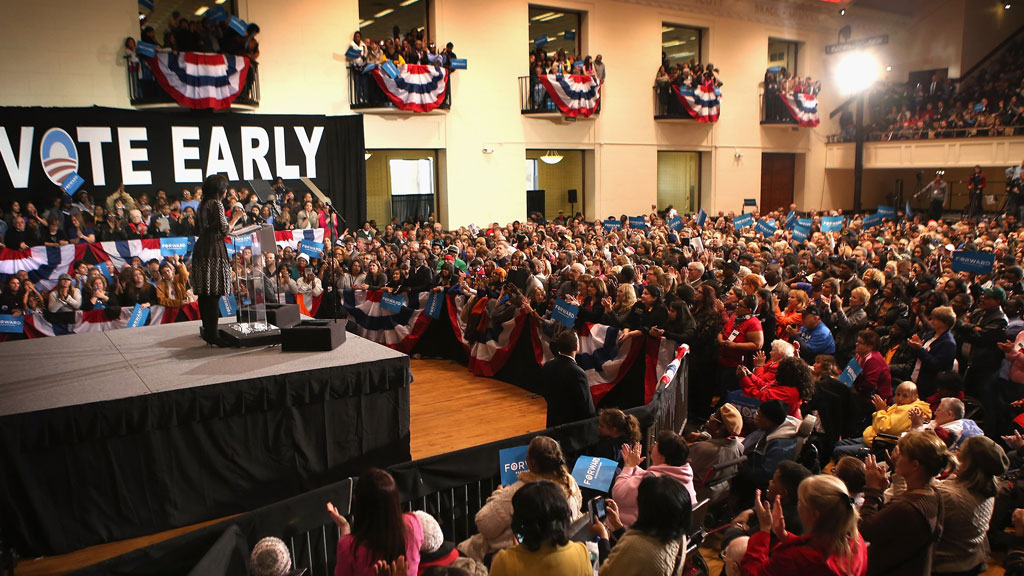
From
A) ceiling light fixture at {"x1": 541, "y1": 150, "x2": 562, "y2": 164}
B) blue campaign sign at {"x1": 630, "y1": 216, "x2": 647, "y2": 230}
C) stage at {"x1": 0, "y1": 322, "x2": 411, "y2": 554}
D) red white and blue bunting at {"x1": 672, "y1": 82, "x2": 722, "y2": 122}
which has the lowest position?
stage at {"x1": 0, "y1": 322, "x2": 411, "y2": 554}

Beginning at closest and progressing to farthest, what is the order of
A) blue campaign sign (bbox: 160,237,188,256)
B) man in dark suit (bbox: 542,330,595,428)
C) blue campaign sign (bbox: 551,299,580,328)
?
man in dark suit (bbox: 542,330,595,428), blue campaign sign (bbox: 551,299,580,328), blue campaign sign (bbox: 160,237,188,256)

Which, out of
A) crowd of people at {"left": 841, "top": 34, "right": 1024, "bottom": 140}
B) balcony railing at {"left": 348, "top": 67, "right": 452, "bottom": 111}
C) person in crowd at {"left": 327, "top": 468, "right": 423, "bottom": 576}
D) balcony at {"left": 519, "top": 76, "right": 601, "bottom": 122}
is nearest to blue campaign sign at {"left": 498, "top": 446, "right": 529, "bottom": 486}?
person in crowd at {"left": 327, "top": 468, "right": 423, "bottom": 576}

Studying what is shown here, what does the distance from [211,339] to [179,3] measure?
1484 cm

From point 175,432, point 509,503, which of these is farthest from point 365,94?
point 509,503

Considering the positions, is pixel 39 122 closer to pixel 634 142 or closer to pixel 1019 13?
pixel 634 142

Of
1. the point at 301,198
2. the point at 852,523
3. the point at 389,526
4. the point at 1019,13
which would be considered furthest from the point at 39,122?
the point at 1019,13

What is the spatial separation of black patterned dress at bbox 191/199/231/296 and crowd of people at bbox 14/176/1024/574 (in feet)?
3.15

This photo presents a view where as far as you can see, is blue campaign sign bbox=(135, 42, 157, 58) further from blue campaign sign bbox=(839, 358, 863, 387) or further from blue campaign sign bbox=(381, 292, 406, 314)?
blue campaign sign bbox=(839, 358, 863, 387)

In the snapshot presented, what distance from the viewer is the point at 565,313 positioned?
772cm

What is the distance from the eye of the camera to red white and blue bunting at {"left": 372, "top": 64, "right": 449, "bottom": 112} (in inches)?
671

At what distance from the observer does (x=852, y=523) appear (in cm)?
274

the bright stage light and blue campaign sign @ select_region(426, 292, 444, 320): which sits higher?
the bright stage light

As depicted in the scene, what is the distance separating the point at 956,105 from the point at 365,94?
20.4m

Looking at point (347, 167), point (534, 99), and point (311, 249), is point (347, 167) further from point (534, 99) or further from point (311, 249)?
point (534, 99)
